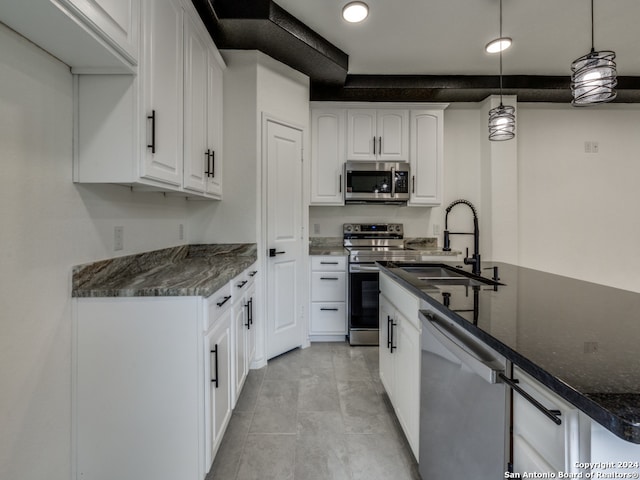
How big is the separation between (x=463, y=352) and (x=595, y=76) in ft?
5.07

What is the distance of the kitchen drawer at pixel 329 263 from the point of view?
309 cm

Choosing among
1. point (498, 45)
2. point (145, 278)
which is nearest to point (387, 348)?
point (145, 278)

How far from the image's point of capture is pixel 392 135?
11.1 ft

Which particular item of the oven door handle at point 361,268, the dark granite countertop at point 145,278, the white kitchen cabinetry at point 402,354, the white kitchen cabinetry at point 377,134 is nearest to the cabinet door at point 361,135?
the white kitchen cabinetry at point 377,134

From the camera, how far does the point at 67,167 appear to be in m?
1.25

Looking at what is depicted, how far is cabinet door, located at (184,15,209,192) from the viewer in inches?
69.3

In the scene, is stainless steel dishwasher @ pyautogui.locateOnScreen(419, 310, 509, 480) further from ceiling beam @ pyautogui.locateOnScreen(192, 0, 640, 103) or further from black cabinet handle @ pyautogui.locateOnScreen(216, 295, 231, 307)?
ceiling beam @ pyautogui.locateOnScreen(192, 0, 640, 103)

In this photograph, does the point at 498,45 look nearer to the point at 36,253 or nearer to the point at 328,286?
the point at 328,286

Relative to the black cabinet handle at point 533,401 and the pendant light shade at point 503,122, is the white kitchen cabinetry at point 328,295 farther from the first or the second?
the black cabinet handle at point 533,401

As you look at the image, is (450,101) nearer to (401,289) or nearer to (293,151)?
(293,151)

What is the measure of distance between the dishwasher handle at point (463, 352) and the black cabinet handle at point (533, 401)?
0.08ft

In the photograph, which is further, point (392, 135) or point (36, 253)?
point (392, 135)

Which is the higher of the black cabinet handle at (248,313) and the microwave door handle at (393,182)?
the microwave door handle at (393,182)

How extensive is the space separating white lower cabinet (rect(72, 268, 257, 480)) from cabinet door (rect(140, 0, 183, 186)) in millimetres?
620
